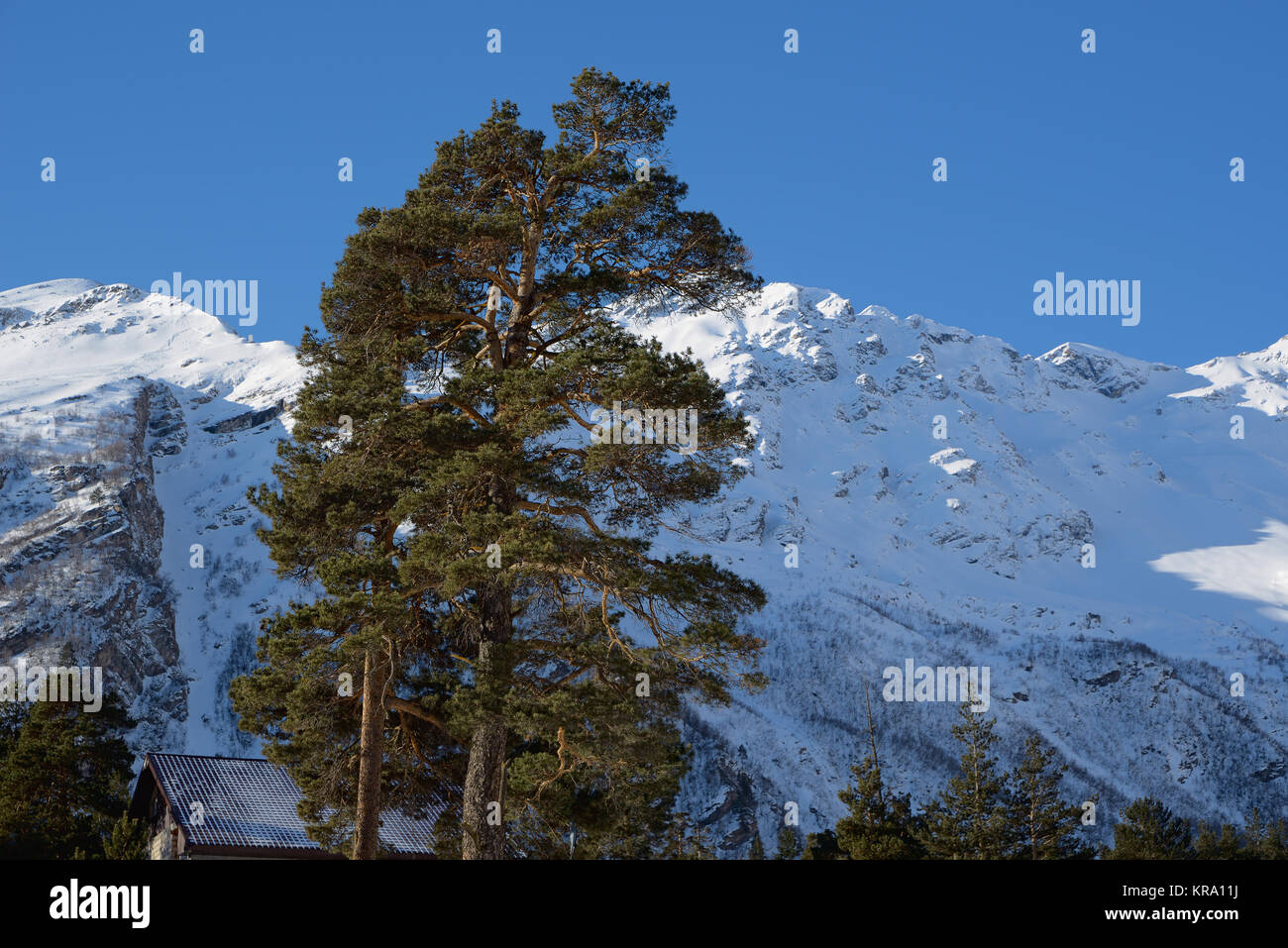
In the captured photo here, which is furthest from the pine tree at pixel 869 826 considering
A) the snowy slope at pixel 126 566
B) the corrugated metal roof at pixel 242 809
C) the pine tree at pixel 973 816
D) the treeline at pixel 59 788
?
the snowy slope at pixel 126 566

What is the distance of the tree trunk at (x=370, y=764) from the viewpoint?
1814cm

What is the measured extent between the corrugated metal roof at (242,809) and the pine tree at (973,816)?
1653 centimetres

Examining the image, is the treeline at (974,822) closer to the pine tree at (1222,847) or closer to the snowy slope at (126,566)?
the pine tree at (1222,847)

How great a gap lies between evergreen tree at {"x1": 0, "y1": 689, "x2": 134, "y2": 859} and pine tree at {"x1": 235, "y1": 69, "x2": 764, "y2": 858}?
20.8 meters

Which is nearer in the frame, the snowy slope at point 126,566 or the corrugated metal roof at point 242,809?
the corrugated metal roof at point 242,809

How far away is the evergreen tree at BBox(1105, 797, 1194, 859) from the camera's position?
47125 mm

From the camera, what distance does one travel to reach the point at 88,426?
18075cm

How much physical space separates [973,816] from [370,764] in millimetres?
27323

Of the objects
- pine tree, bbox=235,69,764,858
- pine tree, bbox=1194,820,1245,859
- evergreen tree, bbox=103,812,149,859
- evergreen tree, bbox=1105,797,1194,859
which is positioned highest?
pine tree, bbox=235,69,764,858

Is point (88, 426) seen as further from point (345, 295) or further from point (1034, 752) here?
point (345, 295)

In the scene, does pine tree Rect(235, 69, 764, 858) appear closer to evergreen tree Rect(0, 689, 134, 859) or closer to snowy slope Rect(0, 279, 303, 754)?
evergreen tree Rect(0, 689, 134, 859)

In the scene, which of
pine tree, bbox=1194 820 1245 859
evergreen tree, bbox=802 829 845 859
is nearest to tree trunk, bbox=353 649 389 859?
evergreen tree, bbox=802 829 845 859
